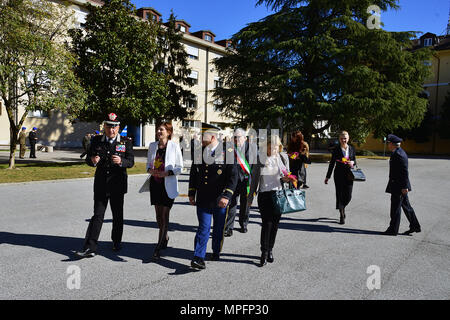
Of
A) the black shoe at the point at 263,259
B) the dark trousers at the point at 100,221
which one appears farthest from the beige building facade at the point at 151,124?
the black shoe at the point at 263,259

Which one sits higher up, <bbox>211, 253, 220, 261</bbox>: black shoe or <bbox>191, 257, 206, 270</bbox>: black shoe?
<bbox>191, 257, 206, 270</bbox>: black shoe

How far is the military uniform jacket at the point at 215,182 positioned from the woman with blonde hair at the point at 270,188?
1.74 ft

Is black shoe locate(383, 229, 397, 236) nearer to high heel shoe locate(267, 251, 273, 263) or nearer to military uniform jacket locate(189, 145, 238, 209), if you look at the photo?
high heel shoe locate(267, 251, 273, 263)

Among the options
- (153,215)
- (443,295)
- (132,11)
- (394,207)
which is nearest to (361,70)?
(132,11)

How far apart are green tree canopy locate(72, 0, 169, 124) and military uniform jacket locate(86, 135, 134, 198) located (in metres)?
12.2

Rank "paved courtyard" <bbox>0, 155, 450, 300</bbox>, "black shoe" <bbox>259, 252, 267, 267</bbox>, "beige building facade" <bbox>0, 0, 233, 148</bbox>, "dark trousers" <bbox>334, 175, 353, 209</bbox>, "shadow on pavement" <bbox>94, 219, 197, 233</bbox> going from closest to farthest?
"paved courtyard" <bbox>0, 155, 450, 300</bbox>
"black shoe" <bbox>259, 252, 267, 267</bbox>
"shadow on pavement" <bbox>94, 219, 197, 233</bbox>
"dark trousers" <bbox>334, 175, 353, 209</bbox>
"beige building facade" <bbox>0, 0, 233, 148</bbox>

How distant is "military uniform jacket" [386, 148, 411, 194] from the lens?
6.06 meters

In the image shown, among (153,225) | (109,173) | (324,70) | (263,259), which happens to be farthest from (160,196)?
(324,70)

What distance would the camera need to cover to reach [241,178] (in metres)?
5.04

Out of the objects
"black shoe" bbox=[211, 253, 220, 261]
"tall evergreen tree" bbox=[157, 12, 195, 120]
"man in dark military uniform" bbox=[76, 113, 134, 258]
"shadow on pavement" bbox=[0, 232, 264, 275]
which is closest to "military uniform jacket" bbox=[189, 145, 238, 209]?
"black shoe" bbox=[211, 253, 220, 261]

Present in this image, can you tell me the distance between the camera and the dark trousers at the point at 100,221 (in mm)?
4511

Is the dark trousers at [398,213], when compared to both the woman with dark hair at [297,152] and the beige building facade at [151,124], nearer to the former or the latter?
the woman with dark hair at [297,152]
